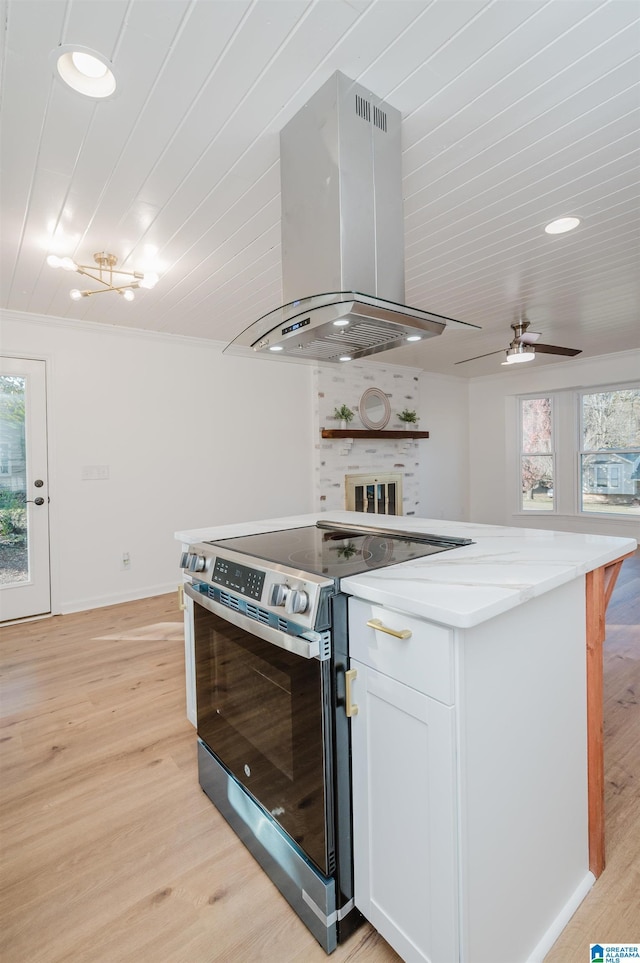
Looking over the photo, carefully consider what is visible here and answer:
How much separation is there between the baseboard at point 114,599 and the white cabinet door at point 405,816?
136 inches

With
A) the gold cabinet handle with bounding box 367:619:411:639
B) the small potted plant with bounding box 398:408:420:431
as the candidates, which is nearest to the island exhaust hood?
the gold cabinet handle with bounding box 367:619:411:639

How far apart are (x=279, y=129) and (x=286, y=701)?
1957mm

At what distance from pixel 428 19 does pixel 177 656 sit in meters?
3.20

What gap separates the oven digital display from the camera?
4.40 feet

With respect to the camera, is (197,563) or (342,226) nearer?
(342,226)

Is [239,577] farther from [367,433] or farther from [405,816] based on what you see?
[367,433]

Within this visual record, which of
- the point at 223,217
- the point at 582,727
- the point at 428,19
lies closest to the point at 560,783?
the point at 582,727

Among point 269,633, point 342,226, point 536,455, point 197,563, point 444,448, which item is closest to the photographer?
point 269,633

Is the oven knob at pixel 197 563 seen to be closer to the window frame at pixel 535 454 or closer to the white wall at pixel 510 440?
the white wall at pixel 510 440

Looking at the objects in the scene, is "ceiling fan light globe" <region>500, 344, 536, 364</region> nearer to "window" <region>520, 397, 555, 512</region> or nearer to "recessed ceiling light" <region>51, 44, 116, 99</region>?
"window" <region>520, 397, 555, 512</region>

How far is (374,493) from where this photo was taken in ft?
19.4

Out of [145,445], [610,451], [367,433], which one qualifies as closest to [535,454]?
[610,451]

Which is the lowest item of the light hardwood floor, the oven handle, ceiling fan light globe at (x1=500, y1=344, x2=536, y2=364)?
the light hardwood floor

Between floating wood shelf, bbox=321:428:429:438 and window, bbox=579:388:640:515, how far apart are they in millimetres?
2166
